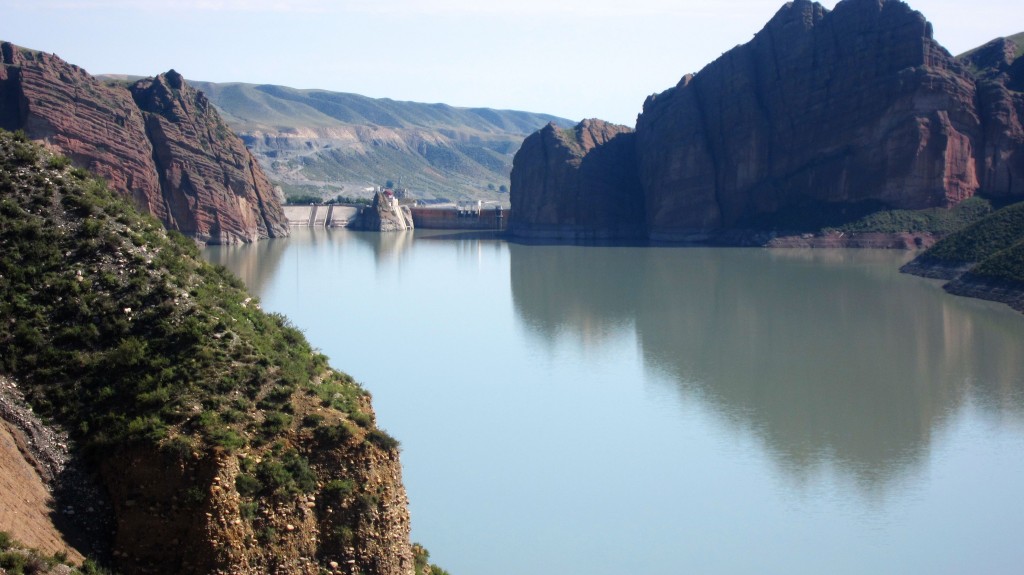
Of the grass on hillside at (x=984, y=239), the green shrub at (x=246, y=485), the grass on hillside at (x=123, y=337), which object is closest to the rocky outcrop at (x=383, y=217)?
the grass on hillside at (x=984, y=239)

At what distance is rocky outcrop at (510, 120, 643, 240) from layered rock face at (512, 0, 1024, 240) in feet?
2.17

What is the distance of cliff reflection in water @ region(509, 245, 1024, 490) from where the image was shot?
2586 centimetres

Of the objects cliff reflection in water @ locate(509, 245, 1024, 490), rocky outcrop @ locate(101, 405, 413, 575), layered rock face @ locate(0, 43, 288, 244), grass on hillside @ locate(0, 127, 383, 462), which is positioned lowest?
cliff reflection in water @ locate(509, 245, 1024, 490)

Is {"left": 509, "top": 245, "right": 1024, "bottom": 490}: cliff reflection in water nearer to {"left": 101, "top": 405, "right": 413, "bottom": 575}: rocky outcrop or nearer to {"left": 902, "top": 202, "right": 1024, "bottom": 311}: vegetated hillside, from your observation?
{"left": 902, "top": 202, "right": 1024, "bottom": 311}: vegetated hillside

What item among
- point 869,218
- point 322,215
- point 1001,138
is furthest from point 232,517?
point 322,215

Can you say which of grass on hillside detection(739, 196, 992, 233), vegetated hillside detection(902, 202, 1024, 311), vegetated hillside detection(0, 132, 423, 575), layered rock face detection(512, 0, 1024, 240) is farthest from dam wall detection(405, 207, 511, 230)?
vegetated hillside detection(0, 132, 423, 575)

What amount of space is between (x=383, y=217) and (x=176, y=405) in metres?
102

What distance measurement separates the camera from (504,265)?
73500 mm

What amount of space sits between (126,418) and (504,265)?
62441 mm

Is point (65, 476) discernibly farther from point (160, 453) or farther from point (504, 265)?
point (504, 265)

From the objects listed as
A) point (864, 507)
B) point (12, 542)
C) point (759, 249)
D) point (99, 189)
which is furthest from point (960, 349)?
point (759, 249)

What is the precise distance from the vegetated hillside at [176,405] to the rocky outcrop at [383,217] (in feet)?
323

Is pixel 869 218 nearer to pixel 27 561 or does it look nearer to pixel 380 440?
pixel 380 440

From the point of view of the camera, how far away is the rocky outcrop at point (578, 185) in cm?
9594
